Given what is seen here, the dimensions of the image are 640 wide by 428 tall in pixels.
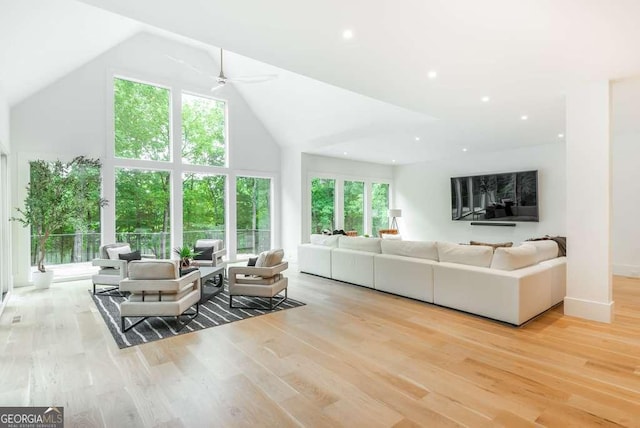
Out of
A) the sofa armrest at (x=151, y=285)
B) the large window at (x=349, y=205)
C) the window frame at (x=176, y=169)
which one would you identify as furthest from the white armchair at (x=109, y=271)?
the large window at (x=349, y=205)

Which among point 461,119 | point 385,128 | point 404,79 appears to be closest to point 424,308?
point 404,79

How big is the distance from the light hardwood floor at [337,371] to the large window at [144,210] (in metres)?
2.92

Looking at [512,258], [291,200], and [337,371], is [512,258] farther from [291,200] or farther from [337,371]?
[291,200]

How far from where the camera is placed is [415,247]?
4.96 meters

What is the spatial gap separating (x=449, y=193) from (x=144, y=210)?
8.27 meters

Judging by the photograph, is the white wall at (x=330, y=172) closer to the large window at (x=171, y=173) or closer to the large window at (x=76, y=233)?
the large window at (x=171, y=173)

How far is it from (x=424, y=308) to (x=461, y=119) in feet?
11.2

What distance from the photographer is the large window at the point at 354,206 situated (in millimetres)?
10219

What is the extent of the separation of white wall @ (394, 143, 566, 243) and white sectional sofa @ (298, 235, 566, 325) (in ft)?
12.3

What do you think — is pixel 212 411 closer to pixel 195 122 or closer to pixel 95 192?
pixel 95 192

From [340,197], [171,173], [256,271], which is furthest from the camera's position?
[340,197]

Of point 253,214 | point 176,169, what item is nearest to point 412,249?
point 253,214

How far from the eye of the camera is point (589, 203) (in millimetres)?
3939

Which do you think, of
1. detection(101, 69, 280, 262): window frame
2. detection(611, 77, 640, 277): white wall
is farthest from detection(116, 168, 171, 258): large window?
detection(611, 77, 640, 277): white wall
